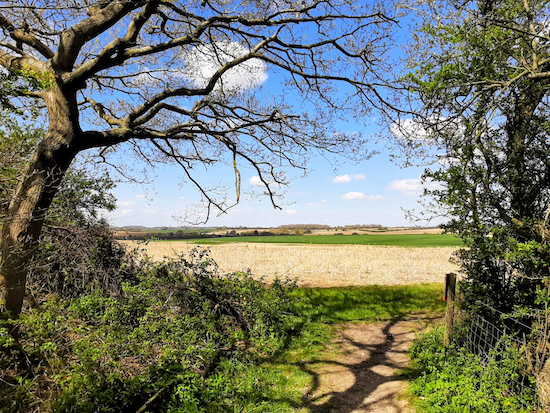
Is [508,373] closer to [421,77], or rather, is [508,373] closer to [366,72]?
[421,77]

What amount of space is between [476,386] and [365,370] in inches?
81.5

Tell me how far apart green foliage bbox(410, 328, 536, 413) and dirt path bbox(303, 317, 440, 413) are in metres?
0.43

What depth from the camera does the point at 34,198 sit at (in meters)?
5.36

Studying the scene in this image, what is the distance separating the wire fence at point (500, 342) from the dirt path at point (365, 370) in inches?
49.8

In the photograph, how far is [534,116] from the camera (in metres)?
5.49

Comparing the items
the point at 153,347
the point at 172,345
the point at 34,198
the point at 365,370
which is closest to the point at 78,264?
the point at 34,198

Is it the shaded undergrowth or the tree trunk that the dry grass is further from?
the tree trunk

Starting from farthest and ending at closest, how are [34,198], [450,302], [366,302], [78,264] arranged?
[366,302]
[78,264]
[450,302]
[34,198]

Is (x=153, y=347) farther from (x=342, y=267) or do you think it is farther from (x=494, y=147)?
(x=342, y=267)

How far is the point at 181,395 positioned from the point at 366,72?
7.51 metres

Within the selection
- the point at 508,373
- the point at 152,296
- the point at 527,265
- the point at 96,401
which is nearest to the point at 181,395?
the point at 96,401

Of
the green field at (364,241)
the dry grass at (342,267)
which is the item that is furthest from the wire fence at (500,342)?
the green field at (364,241)

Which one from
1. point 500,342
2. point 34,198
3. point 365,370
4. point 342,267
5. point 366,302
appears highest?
point 34,198

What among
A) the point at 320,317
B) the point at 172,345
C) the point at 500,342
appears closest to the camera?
the point at 500,342
